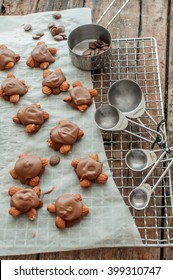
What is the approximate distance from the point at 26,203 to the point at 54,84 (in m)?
0.40

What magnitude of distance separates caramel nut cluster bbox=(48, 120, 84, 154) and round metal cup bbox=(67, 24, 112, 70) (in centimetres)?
24

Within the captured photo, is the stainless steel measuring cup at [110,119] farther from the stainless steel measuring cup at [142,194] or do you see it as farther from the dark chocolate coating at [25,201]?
the dark chocolate coating at [25,201]

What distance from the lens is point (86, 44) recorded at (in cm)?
142

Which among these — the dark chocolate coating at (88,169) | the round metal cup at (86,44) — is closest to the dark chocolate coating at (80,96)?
the round metal cup at (86,44)

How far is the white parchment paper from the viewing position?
1046 mm

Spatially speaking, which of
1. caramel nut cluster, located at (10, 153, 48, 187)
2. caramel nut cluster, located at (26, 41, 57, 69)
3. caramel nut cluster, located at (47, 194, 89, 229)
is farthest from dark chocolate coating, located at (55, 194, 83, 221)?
caramel nut cluster, located at (26, 41, 57, 69)

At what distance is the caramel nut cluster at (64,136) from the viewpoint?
1167 mm

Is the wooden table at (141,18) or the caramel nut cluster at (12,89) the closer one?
the caramel nut cluster at (12,89)

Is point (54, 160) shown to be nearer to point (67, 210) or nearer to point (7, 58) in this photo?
point (67, 210)

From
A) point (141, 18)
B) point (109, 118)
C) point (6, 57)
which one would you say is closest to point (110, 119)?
point (109, 118)

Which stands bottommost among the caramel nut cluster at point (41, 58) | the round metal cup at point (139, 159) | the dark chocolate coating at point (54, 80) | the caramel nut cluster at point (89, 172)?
the caramel nut cluster at point (89, 172)

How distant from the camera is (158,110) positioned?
1.27 m

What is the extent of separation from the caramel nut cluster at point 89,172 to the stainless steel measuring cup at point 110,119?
117mm

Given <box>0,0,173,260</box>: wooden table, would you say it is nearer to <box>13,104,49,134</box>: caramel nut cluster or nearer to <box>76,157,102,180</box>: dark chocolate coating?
<box>76,157,102,180</box>: dark chocolate coating
